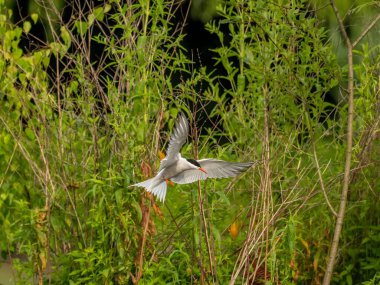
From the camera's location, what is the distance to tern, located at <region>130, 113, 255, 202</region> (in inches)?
171

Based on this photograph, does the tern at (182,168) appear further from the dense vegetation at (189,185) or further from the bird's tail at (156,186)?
the dense vegetation at (189,185)

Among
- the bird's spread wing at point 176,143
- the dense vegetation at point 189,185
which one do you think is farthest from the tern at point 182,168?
the dense vegetation at point 189,185

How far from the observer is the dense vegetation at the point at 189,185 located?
4.98m

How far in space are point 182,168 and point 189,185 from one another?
27.8 inches

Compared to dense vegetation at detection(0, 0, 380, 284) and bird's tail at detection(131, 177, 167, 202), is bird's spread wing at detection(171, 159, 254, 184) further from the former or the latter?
dense vegetation at detection(0, 0, 380, 284)

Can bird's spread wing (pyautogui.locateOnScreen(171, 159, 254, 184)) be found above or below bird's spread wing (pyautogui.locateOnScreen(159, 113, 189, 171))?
below

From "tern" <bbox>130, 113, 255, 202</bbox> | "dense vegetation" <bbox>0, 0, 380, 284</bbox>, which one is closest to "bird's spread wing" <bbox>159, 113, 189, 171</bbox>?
"tern" <bbox>130, 113, 255, 202</bbox>

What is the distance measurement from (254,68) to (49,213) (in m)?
1.36

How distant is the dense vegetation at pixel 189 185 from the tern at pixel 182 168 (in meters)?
0.26

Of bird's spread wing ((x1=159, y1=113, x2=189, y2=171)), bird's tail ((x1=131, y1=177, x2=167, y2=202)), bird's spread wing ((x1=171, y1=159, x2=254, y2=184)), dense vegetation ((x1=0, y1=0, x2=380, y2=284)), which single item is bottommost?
dense vegetation ((x1=0, y1=0, x2=380, y2=284))

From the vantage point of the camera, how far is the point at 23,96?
603 centimetres

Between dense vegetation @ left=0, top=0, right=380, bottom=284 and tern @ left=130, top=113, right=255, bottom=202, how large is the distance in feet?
0.84

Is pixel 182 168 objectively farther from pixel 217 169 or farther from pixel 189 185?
pixel 189 185

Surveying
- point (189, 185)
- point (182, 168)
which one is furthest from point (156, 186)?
point (189, 185)
